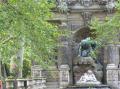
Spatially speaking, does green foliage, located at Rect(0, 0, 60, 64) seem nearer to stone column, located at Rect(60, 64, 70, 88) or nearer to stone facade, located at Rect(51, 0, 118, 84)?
stone column, located at Rect(60, 64, 70, 88)

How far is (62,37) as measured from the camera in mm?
40156

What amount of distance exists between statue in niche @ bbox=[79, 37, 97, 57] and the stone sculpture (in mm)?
1521

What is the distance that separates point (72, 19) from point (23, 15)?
20.3 meters

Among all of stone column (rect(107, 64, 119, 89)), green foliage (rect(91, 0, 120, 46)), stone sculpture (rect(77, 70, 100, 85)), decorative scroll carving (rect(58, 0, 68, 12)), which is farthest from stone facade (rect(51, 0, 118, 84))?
green foliage (rect(91, 0, 120, 46))

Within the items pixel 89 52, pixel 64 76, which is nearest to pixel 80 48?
pixel 89 52

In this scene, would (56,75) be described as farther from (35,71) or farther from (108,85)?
(108,85)

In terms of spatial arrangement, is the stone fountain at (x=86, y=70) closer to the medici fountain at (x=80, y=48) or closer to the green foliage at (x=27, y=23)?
the medici fountain at (x=80, y=48)

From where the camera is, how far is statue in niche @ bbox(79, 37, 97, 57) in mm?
38156

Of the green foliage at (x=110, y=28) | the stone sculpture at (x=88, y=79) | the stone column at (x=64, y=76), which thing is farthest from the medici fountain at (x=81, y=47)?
the green foliage at (x=110, y=28)

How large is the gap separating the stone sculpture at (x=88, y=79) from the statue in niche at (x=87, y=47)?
1.52 meters

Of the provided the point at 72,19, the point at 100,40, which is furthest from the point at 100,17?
the point at 100,40

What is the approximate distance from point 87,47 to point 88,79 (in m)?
2.64

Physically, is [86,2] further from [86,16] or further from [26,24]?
[26,24]

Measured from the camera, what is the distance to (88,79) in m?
37.1
